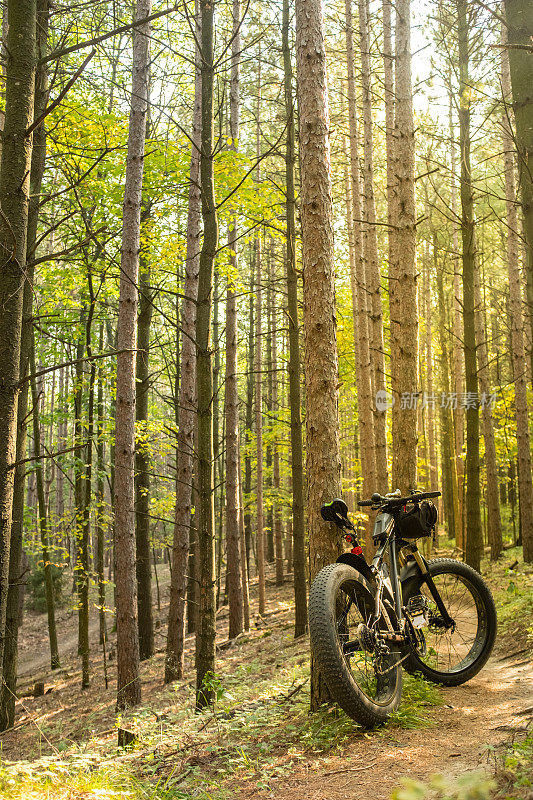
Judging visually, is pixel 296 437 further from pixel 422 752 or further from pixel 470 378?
pixel 422 752

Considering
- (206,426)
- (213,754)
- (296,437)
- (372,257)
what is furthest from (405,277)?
(213,754)

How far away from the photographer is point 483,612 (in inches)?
199

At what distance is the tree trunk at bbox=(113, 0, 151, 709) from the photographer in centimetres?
799

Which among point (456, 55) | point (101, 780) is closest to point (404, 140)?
point (456, 55)

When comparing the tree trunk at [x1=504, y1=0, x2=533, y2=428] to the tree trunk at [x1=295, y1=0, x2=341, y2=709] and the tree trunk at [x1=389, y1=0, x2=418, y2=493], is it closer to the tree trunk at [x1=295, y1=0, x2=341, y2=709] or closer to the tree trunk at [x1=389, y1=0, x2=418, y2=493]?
the tree trunk at [x1=295, y1=0, x2=341, y2=709]

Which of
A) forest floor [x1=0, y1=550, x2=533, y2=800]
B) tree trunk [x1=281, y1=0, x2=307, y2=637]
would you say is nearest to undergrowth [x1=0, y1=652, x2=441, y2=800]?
forest floor [x1=0, y1=550, x2=533, y2=800]

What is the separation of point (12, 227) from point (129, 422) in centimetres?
526

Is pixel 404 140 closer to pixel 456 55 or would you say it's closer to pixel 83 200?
pixel 456 55

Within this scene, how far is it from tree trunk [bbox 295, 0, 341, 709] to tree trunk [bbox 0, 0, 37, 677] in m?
2.27

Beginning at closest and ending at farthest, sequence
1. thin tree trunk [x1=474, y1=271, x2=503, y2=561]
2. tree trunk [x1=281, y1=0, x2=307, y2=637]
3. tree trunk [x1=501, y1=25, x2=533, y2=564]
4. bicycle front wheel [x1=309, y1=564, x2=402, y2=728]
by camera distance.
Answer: bicycle front wheel [x1=309, y1=564, x2=402, y2=728] < tree trunk [x1=281, y1=0, x2=307, y2=637] < tree trunk [x1=501, y1=25, x2=533, y2=564] < thin tree trunk [x1=474, y1=271, x2=503, y2=561]

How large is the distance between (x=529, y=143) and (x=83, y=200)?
33.2ft

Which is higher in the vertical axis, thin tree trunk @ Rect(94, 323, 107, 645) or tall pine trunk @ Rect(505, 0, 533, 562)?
tall pine trunk @ Rect(505, 0, 533, 562)

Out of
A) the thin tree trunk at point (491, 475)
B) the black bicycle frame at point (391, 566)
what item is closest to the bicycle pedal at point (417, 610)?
the black bicycle frame at point (391, 566)

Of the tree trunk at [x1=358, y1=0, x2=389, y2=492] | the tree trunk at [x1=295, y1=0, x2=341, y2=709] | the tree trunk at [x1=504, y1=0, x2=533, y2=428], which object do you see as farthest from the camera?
the tree trunk at [x1=358, y1=0, x2=389, y2=492]
